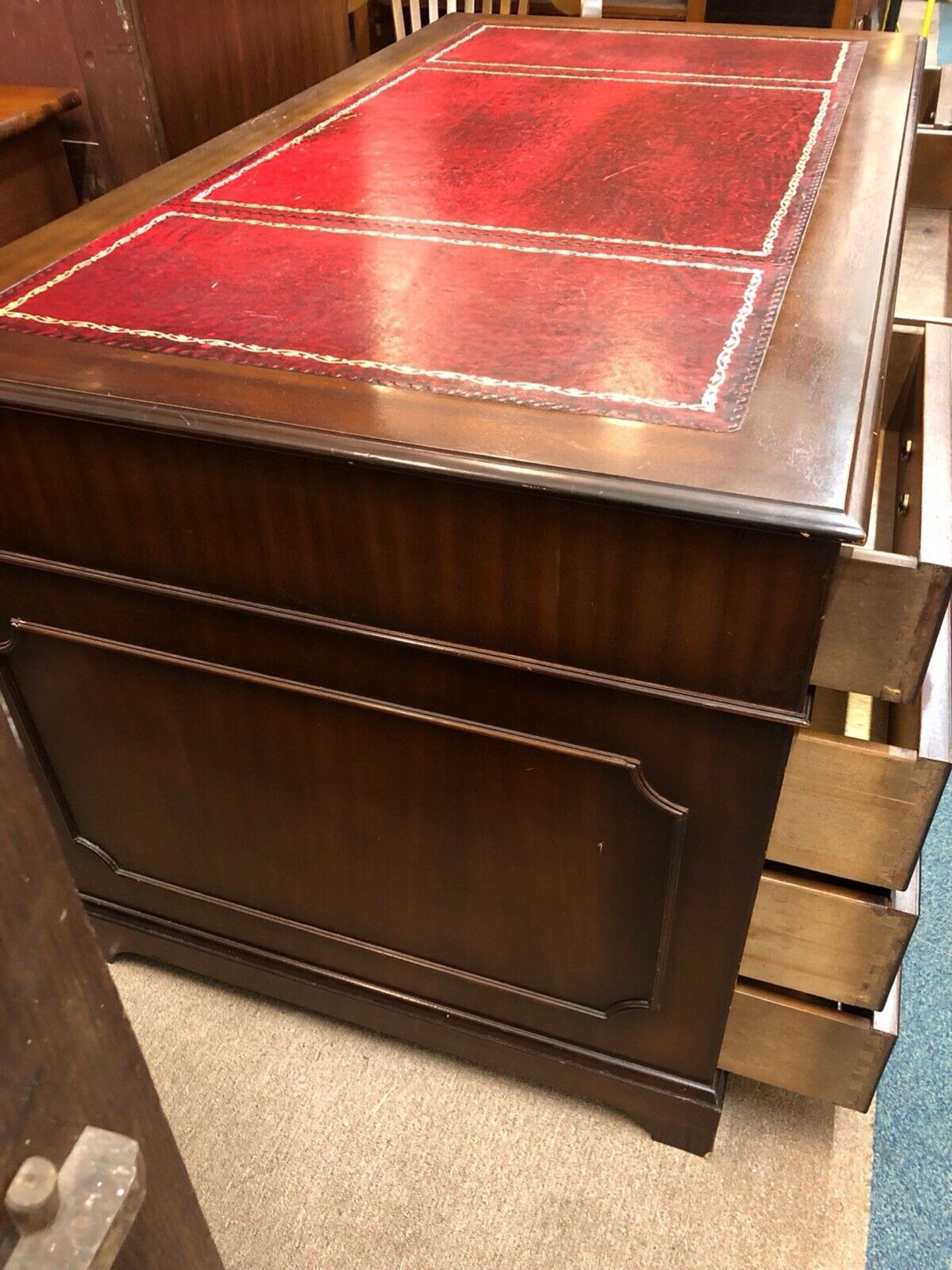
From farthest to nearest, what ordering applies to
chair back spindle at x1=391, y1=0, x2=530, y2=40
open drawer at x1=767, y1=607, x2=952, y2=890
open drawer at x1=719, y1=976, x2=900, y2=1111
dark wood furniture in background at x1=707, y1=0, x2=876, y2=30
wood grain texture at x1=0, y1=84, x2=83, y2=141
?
dark wood furniture in background at x1=707, y1=0, x2=876, y2=30, chair back spindle at x1=391, y1=0, x2=530, y2=40, wood grain texture at x1=0, y1=84, x2=83, y2=141, open drawer at x1=719, y1=976, x2=900, y2=1111, open drawer at x1=767, y1=607, x2=952, y2=890

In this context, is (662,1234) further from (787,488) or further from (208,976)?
(787,488)

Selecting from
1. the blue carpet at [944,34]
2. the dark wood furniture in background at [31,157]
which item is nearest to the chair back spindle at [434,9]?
the dark wood furniture in background at [31,157]

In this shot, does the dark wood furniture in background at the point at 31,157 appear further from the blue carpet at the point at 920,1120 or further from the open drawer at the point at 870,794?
the blue carpet at the point at 920,1120

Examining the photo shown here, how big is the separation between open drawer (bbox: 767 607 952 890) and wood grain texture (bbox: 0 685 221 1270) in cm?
58

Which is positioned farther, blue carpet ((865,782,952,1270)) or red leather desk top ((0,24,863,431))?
blue carpet ((865,782,952,1270))

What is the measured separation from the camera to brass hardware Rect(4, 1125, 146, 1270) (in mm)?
337

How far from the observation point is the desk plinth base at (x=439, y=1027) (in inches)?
42.5

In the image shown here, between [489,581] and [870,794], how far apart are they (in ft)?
1.13

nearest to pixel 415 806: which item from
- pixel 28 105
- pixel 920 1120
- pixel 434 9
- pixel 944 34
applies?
pixel 920 1120

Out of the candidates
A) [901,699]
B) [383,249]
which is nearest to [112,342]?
[383,249]

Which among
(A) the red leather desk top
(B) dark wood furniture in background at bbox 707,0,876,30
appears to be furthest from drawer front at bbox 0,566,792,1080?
(B) dark wood furniture in background at bbox 707,0,876,30

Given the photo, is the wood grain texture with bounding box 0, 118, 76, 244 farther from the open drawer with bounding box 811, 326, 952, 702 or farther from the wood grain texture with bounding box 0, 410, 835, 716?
the open drawer with bounding box 811, 326, 952, 702

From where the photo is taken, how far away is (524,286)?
3.15ft

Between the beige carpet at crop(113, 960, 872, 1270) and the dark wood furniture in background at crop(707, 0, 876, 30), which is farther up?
the dark wood furniture in background at crop(707, 0, 876, 30)
